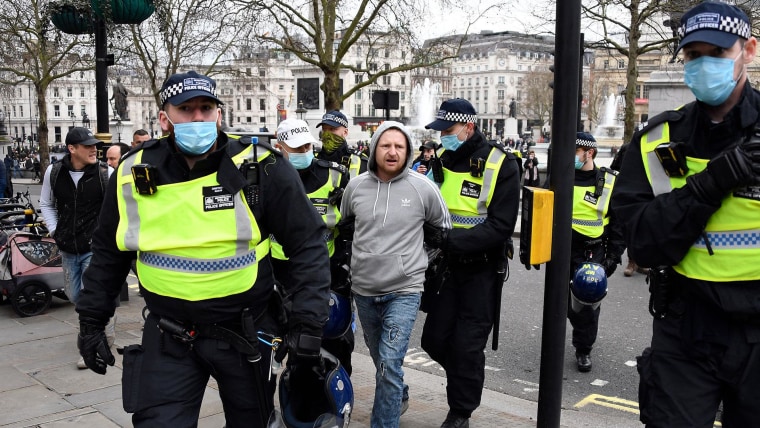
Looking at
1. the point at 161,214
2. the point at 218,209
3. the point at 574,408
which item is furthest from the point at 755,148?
the point at 574,408

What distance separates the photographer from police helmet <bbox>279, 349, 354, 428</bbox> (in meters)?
3.72

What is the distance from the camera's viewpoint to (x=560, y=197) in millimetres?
3922

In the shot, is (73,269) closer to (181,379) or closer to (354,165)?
(354,165)

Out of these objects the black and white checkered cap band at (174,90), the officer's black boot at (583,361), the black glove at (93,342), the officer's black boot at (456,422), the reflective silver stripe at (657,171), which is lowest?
the officer's black boot at (583,361)

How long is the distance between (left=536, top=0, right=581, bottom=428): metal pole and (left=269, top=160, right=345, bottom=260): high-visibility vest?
1.86 meters

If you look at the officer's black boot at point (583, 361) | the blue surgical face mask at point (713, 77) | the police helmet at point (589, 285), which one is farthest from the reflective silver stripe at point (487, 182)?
the officer's black boot at point (583, 361)

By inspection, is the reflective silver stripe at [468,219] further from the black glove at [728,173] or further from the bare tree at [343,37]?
the bare tree at [343,37]

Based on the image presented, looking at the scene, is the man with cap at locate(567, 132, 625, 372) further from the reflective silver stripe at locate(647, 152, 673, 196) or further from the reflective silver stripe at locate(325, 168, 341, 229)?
the reflective silver stripe at locate(647, 152, 673, 196)

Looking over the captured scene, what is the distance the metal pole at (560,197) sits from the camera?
3.81 meters

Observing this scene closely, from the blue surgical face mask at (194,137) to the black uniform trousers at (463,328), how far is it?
2107 millimetres

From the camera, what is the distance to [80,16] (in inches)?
345

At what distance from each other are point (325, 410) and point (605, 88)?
8192 cm

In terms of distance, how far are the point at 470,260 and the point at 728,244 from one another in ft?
7.47

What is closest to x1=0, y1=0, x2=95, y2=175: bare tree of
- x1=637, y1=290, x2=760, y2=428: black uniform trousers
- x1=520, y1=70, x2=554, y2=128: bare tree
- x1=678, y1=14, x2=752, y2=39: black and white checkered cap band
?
x1=678, y1=14, x2=752, y2=39: black and white checkered cap band
